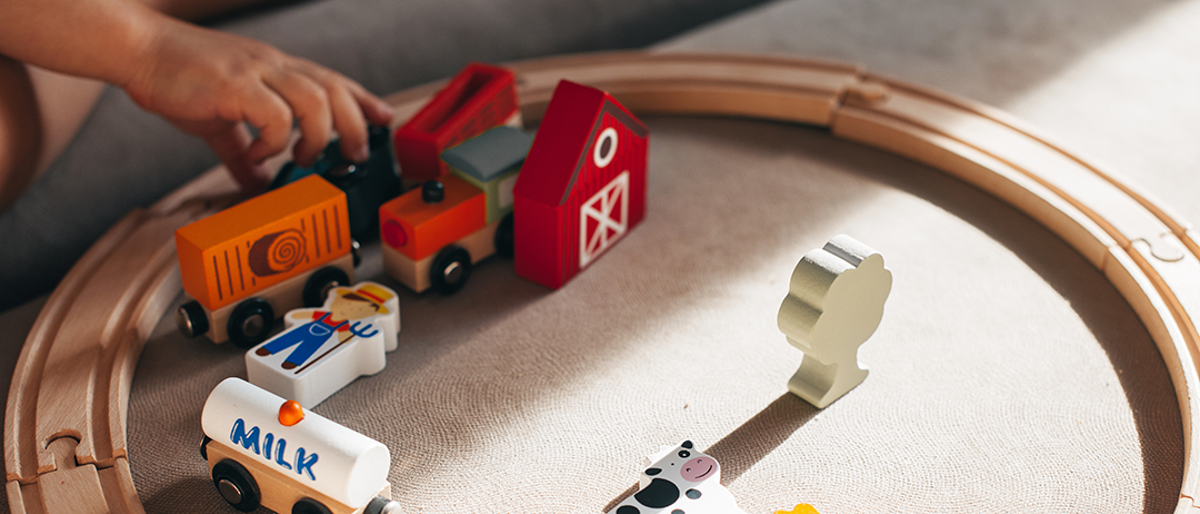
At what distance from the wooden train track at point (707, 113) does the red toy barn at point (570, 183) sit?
0.23 metres

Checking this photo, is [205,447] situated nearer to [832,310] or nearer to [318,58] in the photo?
[832,310]

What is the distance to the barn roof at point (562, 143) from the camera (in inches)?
27.9

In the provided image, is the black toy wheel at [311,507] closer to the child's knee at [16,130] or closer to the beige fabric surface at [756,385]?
the beige fabric surface at [756,385]

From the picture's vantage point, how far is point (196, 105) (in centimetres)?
73

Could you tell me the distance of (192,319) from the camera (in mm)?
648

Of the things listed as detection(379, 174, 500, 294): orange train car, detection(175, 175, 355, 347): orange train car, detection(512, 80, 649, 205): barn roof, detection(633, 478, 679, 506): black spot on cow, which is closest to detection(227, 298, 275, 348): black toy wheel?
detection(175, 175, 355, 347): orange train car

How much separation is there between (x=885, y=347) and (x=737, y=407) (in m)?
0.14

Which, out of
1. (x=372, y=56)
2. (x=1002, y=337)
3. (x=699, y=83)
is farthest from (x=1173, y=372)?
(x=372, y=56)

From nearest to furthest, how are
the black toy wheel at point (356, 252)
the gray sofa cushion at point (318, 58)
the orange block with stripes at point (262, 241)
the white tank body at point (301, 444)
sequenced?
the white tank body at point (301, 444) < the orange block with stripes at point (262, 241) < the black toy wheel at point (356, 252) < the gray sofa cushion at point (318, 58)

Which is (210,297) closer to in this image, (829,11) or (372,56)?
(372,56)

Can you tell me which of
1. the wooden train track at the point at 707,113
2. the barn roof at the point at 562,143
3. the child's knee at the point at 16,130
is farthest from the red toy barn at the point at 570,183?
the child's knee at the point at 16,130

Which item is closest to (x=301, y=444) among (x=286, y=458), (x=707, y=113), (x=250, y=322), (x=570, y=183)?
(x=286, y=458)

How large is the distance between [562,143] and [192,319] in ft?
1.00

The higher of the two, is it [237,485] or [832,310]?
[832,310]
